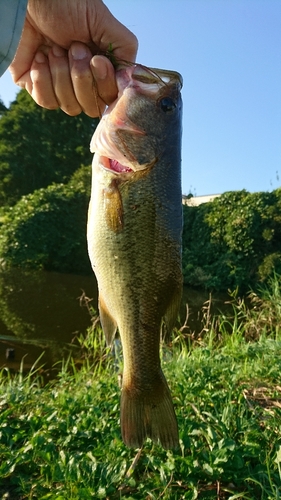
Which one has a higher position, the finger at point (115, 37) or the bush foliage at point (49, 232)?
the bush foliage at point (49, 232)

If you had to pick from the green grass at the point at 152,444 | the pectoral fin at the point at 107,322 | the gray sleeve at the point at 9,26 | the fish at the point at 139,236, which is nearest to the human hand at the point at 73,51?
the fish at the point at 139,236

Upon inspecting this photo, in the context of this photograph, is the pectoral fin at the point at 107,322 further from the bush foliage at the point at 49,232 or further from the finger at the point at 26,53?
the bush foliage at the point at 49,232

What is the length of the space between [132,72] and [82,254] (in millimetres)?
17730

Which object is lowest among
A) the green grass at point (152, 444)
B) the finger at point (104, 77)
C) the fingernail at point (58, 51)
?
the green grass at point (152, 444)

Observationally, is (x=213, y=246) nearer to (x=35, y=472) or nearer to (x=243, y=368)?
(x=243, y=368)

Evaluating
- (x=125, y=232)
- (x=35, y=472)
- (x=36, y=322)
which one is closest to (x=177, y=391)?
(x=35, y=472)

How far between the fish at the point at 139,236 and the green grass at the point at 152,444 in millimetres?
581

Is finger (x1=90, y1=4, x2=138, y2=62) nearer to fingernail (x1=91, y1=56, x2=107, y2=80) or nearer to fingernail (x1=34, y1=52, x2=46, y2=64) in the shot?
fingernail (x1=91, y1=56, x2=107, y2=80)

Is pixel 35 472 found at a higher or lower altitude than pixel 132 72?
lower

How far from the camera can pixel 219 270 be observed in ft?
57.6

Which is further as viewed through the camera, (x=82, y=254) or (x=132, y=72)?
(x=82, y=254)

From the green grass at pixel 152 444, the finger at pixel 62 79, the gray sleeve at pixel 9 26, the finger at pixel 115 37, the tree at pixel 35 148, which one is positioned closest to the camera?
the gray sleeve at pixel 9 26

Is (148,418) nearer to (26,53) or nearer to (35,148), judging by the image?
(26,53)

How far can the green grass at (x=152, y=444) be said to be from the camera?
2.38m
